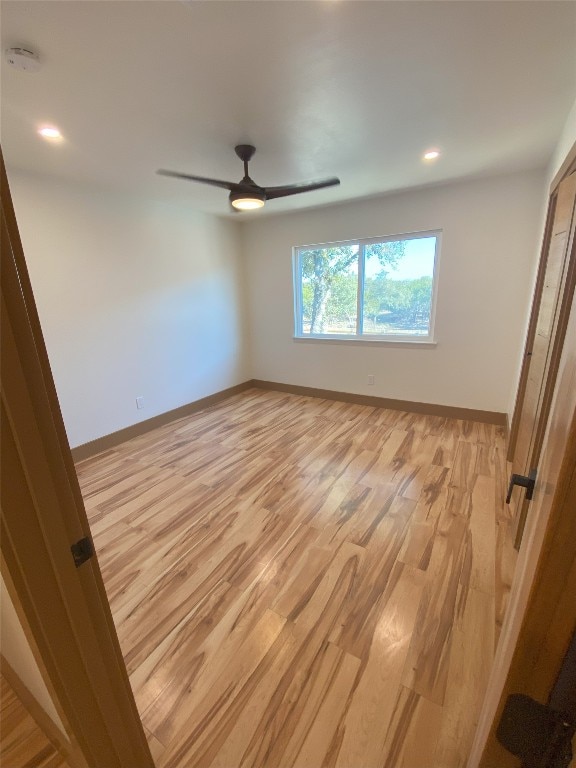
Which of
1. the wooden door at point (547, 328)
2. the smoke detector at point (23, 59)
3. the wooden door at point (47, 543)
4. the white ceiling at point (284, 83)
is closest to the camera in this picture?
the wooden door at point (47, 543)

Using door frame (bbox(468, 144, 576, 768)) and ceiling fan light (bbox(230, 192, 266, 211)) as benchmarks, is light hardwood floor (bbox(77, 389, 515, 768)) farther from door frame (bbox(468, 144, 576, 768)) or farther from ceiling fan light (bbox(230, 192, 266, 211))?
ceiling fan light (bbox(230, 192, 266, 211))

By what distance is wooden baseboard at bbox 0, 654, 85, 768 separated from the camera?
0.92m

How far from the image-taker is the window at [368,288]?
3.53 m

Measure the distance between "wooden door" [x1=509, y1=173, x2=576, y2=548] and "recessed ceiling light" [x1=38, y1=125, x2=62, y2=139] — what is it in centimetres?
294

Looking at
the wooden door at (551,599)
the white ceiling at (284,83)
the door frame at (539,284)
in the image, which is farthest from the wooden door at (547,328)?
the wooden door at (551,599)

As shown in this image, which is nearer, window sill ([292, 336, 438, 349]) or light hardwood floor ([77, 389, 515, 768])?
light hardwood floor ([77, 389, 515, 768])

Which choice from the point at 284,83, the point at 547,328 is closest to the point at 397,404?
the point at 547,328

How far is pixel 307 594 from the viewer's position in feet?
5.19

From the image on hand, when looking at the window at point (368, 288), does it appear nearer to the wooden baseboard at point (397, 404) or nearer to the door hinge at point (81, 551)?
the wooden baseboard at point (397, 404)

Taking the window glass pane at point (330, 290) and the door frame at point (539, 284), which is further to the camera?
the window glass pane at point (330, 290)

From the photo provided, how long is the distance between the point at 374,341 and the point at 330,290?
93 cm

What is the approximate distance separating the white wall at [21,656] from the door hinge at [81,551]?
1.04ft

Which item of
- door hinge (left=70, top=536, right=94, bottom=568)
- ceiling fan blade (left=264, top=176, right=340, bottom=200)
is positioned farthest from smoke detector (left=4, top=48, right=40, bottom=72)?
door hinge (left=70, top=536, right=94, bottom=568)

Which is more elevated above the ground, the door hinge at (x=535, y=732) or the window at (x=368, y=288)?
the window at (x=368, y=288)
